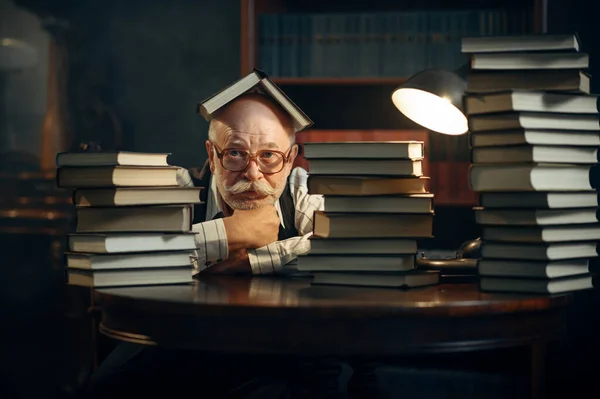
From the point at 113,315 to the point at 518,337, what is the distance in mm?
723

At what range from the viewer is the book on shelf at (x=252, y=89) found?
200 centimetres

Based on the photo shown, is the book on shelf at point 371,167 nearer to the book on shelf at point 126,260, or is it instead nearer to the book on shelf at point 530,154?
the book on shelf at point 530,154

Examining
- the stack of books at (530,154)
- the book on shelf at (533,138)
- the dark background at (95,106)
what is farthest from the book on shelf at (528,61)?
the dark background at (95,106)

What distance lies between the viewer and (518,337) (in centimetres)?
144

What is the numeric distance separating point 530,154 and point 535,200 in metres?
0.09

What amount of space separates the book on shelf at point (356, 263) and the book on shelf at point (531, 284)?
148 mm

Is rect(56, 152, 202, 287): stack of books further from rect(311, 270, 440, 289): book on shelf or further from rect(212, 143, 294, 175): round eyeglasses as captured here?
rect(212, 143, 294, 175): round eyeglasses

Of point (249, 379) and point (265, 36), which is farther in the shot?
point (265, 36)

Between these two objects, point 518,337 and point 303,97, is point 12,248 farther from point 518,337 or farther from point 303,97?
point 518,337

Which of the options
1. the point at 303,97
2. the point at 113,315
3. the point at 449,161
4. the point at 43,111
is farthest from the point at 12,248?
the point at 113,315

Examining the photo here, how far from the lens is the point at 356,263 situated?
160 cm

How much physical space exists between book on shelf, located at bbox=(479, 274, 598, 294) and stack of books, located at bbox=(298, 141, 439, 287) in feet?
0.42

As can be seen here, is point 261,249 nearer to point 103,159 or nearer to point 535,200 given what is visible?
point 103,159

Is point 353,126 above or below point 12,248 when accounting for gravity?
above
